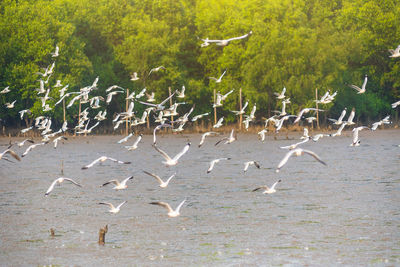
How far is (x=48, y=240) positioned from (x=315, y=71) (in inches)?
3175

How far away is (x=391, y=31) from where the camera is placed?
382ft

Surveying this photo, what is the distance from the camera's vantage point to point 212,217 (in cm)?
3622

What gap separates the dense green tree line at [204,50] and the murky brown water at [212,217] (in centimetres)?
3859

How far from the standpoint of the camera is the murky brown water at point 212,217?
2861cm

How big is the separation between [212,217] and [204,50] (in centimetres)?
8122

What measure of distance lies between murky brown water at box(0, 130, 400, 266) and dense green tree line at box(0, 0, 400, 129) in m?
38.6

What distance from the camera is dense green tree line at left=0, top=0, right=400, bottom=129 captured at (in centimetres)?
10019

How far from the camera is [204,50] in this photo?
11619cm

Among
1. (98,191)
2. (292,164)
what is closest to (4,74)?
(292,164)

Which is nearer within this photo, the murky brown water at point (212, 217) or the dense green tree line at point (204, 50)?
the murky brown water at point (212, 217)

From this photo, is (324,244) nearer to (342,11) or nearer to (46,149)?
(46,149)

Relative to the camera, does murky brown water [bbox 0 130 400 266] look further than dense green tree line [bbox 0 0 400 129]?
No

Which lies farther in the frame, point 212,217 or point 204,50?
point 204,50

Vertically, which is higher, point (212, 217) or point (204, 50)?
point (212, 217)
